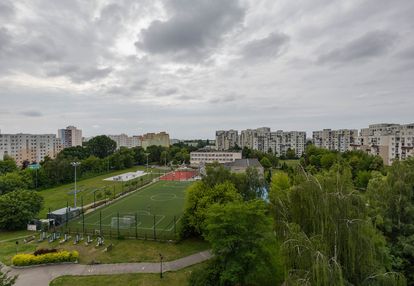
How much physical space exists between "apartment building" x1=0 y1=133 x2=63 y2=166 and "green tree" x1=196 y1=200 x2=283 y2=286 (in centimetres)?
8834

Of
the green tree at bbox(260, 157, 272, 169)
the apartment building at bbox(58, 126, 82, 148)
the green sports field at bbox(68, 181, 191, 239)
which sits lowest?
the green sports field at bbox(68, 181, 191, 239)

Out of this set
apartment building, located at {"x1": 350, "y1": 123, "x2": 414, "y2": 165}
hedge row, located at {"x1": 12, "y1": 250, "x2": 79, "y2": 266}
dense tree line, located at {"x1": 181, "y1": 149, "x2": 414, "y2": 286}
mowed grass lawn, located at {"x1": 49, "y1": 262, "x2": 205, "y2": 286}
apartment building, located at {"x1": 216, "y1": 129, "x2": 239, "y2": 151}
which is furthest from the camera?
apartment building, located at {"x1": 216, "y1": 129, "x2": 239, "y2": 151}

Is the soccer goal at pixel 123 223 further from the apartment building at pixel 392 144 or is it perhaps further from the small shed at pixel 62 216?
the apartment building at pixel 392 144

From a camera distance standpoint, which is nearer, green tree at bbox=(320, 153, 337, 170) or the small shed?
the small shed

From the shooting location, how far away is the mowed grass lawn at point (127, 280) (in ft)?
54.8

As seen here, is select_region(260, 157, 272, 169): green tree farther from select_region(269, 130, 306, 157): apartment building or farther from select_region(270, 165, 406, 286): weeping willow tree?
select_region(270, 165, 406, 286): weeping willow tree

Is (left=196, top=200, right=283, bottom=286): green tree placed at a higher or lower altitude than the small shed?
higher

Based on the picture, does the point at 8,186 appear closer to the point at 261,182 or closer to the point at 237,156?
the point at 261,182

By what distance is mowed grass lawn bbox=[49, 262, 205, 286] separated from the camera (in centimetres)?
1670

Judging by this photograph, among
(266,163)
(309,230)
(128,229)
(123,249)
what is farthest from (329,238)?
(266,163)

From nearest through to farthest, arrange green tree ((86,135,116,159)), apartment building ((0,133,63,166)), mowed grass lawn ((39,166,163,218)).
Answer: mowed grass lawn ((39,166,163,218)) < apartment building ((0,133,63,166)) < green tree ((86,135,116,159))

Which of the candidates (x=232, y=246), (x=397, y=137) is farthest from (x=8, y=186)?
(x=397, y=137)

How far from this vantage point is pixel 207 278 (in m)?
14.3

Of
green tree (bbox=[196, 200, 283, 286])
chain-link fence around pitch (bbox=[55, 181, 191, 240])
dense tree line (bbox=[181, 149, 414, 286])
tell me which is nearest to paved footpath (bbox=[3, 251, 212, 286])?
dense tree line (bbox=[181, 149, 414, 286])
